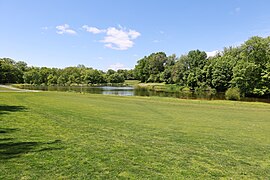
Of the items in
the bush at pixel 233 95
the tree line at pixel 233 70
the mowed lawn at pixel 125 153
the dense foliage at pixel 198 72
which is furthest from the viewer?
the dense foliage at pixel 198 72

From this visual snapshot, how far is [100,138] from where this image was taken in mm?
9102

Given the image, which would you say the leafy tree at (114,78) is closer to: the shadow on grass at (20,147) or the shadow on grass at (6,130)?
the shadow on grass at (6,130)

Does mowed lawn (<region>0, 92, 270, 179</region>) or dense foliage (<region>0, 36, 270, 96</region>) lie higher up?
dense foliage (<region>0, 36, 270, 96</region>)

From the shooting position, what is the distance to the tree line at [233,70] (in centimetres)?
5700

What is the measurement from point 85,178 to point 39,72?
126917mm

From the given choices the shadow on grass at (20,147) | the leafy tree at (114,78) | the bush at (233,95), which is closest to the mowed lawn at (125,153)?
the shadow on grass at (20,147)

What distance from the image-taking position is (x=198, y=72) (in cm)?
8875

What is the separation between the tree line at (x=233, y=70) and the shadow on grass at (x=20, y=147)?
58210mm

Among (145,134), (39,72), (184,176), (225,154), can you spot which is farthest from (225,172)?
(39,72)

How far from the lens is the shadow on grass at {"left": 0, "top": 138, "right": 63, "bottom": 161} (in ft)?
21.3

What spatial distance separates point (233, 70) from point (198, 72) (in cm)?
2670

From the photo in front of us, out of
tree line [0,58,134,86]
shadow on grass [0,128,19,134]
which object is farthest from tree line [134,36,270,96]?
shadow on grass [0,128,19,134]

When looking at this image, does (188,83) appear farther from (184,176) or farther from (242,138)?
(184,176)

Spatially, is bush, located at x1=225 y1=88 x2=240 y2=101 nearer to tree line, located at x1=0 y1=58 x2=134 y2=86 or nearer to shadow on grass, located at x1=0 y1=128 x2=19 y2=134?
shadow on grass, located at x1=0 y1=128 x2=19 y2=134
